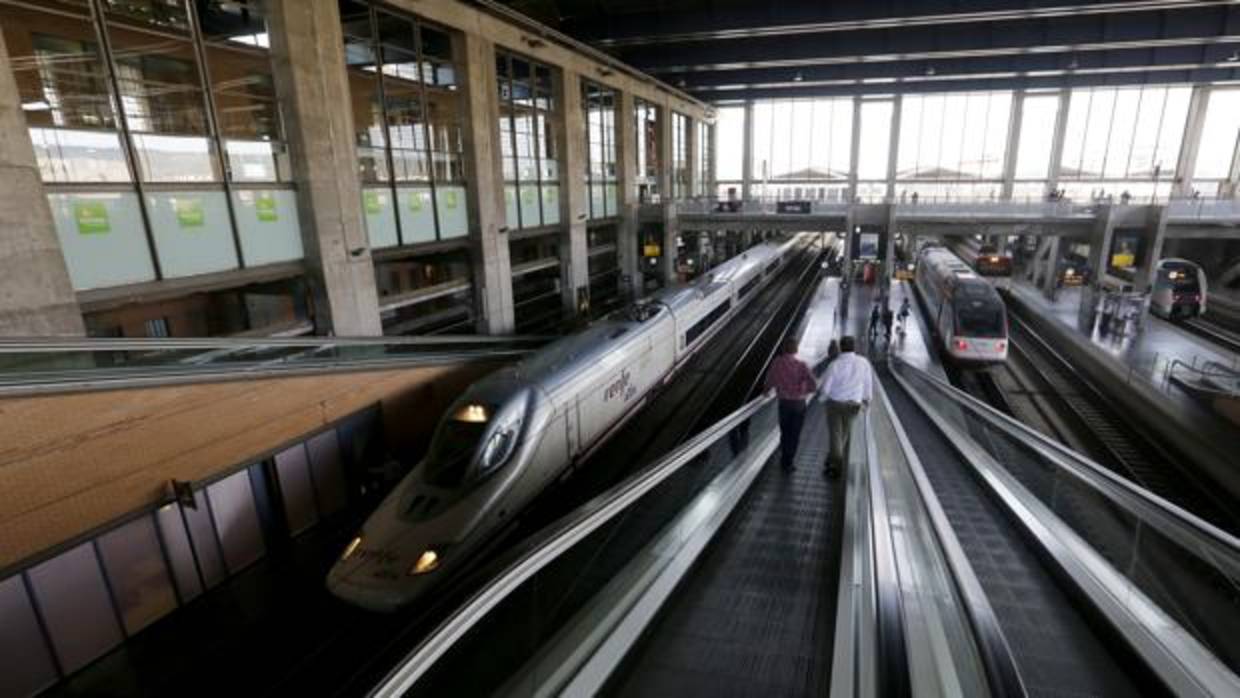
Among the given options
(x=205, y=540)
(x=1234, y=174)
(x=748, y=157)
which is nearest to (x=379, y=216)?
(x=205, y=540)

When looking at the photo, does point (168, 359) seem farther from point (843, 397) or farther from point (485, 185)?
point (485, 185)

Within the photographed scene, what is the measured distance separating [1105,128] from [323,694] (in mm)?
54037

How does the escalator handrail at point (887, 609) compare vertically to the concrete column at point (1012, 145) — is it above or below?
below

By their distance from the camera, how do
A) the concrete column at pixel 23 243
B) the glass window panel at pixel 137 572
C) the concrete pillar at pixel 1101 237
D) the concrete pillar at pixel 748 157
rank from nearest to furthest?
the concrete column at pixel 23 243 < the glass window panel at pixel 137 572 < the concrete pillar at pixel 1101 237 < the concrete pillar at pixel 748 157

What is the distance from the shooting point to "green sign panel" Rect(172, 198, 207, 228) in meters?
9.51

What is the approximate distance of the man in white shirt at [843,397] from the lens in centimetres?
600

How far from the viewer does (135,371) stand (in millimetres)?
6723

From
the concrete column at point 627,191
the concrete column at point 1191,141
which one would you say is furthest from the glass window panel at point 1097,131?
the concrete column at point 627,191

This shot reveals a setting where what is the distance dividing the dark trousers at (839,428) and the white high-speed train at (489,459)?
4.44m

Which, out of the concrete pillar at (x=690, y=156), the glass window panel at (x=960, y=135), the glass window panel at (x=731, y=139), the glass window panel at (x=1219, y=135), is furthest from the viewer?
the glass window panel at (x=731, y=139)

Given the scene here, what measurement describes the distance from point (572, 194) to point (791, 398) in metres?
16.8

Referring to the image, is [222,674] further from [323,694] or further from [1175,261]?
[1175,261]

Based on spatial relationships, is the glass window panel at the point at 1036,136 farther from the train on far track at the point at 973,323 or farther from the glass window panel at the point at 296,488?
the glass window panel at the point at 296,488

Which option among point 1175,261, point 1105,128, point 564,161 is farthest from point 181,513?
point 1105,128
